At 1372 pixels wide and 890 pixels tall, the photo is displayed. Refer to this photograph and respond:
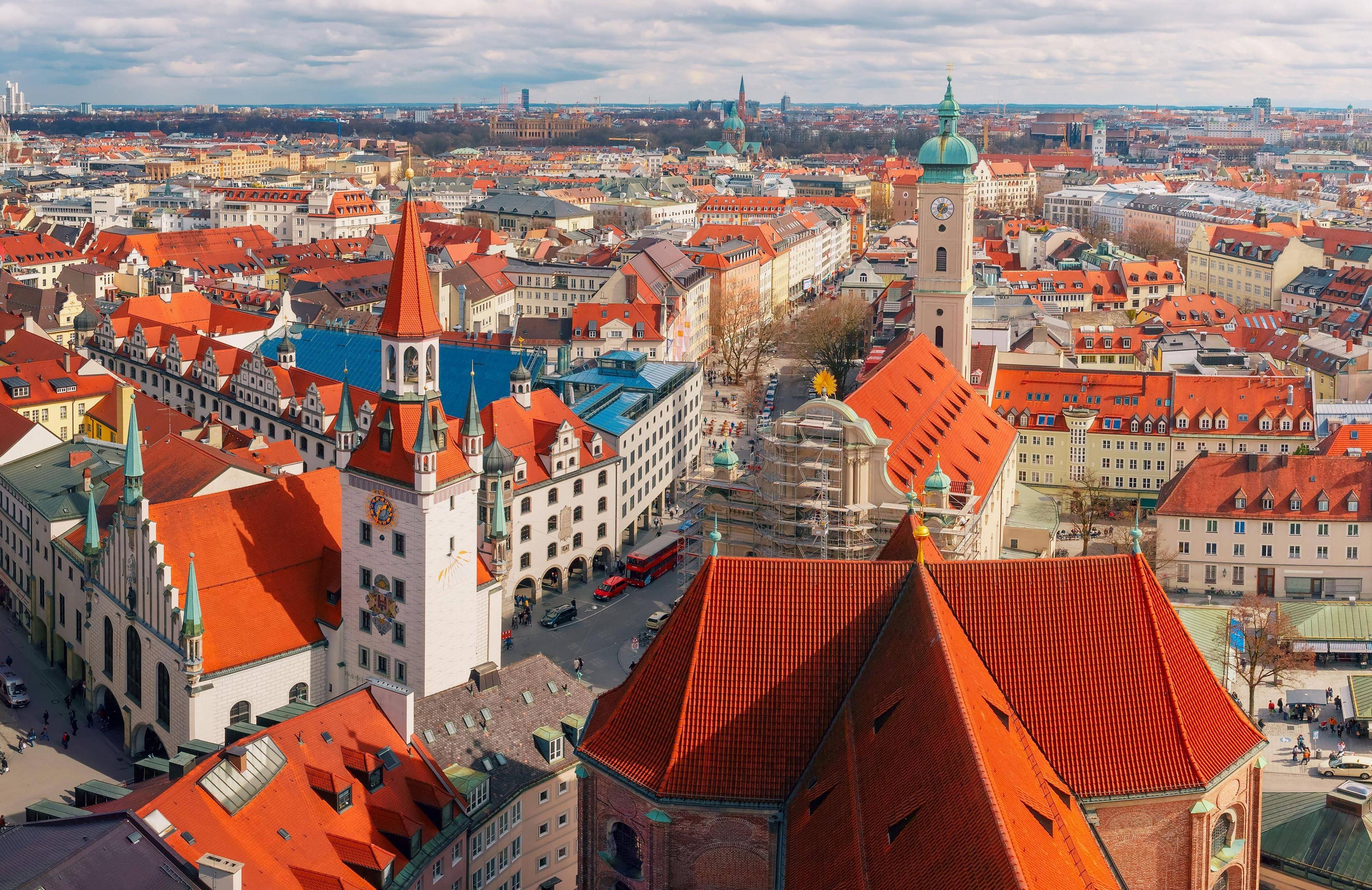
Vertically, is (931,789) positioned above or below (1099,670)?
below

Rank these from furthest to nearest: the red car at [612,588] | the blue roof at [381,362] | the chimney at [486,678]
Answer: the blue roof at [381,362] < the red car at [612,588] < the chimney at [486,678]

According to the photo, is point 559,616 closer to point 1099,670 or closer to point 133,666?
point 133,666

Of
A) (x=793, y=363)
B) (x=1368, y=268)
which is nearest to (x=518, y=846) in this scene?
(x=793, y=363)

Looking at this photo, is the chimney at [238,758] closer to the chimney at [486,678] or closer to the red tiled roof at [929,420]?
the chimney at [486,678]

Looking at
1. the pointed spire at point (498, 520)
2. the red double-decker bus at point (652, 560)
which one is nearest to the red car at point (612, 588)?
the red double-decker bus at point (652, 560)

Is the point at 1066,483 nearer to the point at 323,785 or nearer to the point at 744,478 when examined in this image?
the point at 744,478

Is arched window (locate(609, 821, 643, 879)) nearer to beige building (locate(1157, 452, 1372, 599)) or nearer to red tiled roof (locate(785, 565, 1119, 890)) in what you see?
red tiled roof (locate(785, 565, 1119, 890))

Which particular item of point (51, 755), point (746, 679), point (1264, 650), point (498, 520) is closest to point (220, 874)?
point (746, 679)
